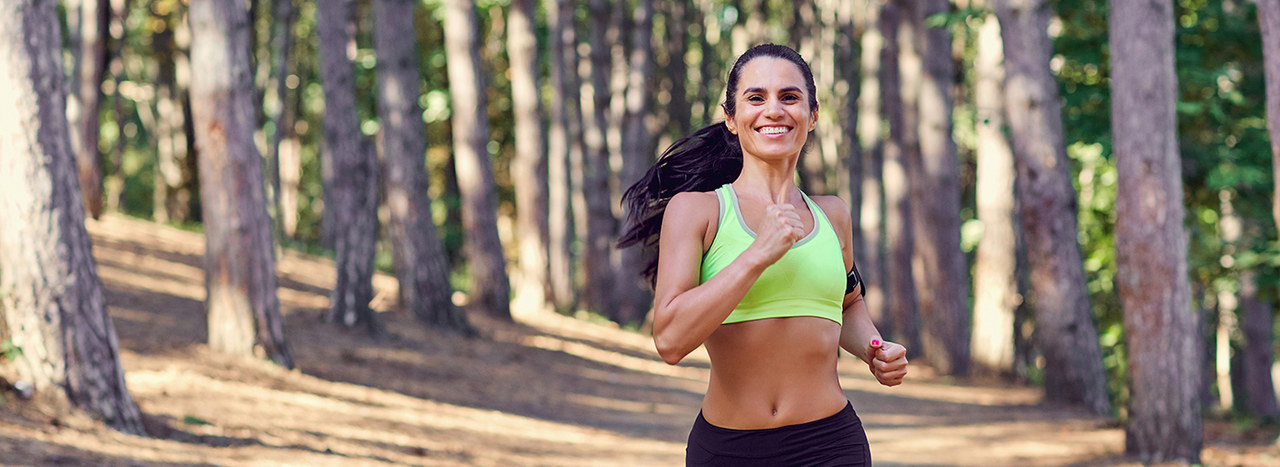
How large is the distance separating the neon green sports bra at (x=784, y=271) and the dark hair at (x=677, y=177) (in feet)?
1.27

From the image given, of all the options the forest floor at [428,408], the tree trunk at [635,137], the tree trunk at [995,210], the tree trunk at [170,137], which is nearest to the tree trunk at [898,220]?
the tree trunk at [635,137]

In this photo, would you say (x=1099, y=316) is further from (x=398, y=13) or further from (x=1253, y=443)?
(x=398, y=13)

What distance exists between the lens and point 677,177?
3779mm

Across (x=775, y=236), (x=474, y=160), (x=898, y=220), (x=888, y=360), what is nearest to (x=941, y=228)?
(x=898, y=220)

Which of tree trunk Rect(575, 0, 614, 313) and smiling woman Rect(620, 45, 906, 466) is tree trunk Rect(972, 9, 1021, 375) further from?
smiling woman Rect(620, 45, 906, 466)

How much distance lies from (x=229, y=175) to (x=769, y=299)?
8522 mm

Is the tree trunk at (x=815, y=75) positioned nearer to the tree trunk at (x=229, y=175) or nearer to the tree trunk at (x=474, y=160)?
the tree trunk at (x=474, y=160)

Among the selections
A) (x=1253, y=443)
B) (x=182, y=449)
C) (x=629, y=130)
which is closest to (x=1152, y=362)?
(x=1253, y=443)

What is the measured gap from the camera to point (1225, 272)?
48.8 feet

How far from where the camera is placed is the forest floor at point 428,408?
28.5 feet

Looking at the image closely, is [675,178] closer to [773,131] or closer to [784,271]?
[773,131]

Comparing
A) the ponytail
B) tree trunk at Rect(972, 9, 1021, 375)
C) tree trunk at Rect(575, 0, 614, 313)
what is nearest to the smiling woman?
the ponytail

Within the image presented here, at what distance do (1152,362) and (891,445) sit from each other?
2641 mm

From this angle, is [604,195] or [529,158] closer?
[529,158]
